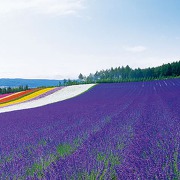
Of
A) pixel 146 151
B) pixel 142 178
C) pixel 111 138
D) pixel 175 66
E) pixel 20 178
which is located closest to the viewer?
pixel 142 178

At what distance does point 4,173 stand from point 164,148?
2.08 meters

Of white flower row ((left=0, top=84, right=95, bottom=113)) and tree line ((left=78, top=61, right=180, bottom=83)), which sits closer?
white flower row ((left=0, top=84, right=95, bottom=113))

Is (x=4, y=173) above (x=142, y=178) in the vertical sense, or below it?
below

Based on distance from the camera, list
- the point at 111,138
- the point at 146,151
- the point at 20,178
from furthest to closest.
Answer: the point at 111,138 < the point at 146,151 < the point at 20,178

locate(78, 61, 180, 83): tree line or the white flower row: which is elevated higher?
locate(78, 61, 180, 83): tree line

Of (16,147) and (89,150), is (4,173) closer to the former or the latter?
(89,150)

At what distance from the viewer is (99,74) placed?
4781 inches

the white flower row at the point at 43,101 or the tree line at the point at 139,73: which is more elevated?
the tree line at the point at 139,73

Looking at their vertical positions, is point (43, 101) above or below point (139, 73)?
below

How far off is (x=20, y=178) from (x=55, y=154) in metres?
1.30

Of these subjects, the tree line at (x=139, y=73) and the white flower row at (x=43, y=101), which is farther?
the tree line at (x=139, y=73)

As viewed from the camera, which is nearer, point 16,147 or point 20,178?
point 20,178

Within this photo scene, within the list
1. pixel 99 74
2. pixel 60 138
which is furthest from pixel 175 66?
pixel 60 138

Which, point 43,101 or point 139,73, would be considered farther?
point 139,73
